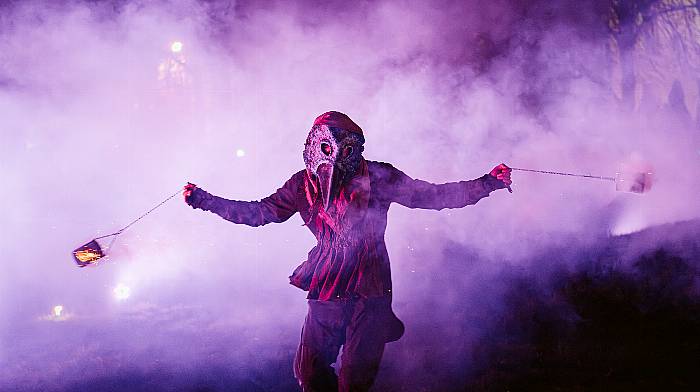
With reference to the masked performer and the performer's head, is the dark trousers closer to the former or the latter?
the masked performer

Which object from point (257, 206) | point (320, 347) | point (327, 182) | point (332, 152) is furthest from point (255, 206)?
point (320, 347)

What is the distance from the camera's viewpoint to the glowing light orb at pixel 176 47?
9.63 meters

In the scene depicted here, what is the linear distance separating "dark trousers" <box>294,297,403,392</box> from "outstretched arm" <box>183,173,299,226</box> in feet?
2.12

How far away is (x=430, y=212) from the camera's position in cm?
916

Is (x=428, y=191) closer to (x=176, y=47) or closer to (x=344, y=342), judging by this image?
(x=344, y=342)

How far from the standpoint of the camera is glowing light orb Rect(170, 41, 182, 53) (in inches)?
379

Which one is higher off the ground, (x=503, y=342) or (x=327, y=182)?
(x=327, y=182)

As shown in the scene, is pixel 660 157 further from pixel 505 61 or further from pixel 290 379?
pixel 290 379

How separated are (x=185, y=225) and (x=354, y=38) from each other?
309 inches

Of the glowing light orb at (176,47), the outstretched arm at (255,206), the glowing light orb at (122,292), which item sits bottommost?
the outstretched arm at (255,206)

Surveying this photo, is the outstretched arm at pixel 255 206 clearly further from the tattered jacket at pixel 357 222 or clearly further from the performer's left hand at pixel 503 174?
the performer's left hand at pixel 503 174

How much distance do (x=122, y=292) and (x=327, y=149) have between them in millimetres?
6507

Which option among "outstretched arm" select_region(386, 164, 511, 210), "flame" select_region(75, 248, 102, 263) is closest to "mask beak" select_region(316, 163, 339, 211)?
"outstretched arm" select_region(386, 164, 511, 210)

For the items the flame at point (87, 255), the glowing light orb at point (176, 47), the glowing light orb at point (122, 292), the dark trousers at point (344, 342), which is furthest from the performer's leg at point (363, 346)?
the glowing light orb at point (176, 47)
